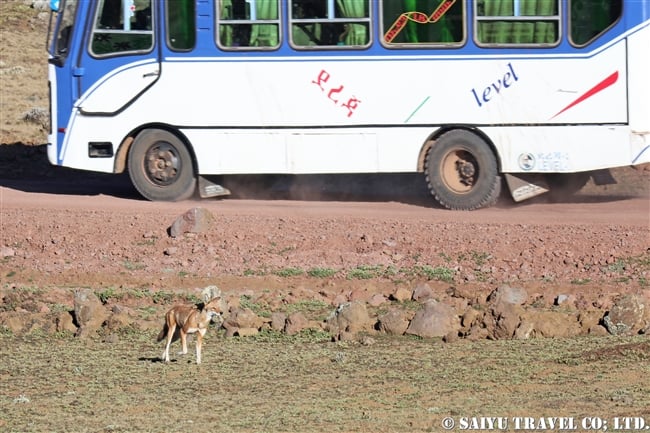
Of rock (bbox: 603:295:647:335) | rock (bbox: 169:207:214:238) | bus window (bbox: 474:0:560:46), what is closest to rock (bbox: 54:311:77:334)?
rock (bbox: 169:207:214:238)

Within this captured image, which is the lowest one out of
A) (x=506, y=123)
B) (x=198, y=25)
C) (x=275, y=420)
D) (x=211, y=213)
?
(x=275, y=420)

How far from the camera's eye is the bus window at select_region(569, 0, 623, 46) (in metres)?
16.5

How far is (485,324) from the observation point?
12.8 metres

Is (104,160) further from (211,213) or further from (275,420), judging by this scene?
(275,420)

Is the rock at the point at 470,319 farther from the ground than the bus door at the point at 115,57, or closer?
closer

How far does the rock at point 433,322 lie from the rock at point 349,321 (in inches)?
17.0

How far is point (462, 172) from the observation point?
17.3m

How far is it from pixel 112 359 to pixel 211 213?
15.8ft

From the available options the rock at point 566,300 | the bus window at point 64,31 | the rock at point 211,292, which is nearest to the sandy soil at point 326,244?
the rock at point 566,300

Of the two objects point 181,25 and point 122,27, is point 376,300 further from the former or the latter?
point 122,27

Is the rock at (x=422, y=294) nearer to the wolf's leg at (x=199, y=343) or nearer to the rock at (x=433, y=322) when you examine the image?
A: the rock at (x=433, y=322)

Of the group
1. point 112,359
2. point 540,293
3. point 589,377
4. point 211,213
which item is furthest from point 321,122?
point 589,377

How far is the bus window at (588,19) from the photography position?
16453mm

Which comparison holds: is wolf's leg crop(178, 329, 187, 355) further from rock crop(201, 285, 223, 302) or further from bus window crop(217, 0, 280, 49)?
bus window crop(217, 0, 280, 49)
